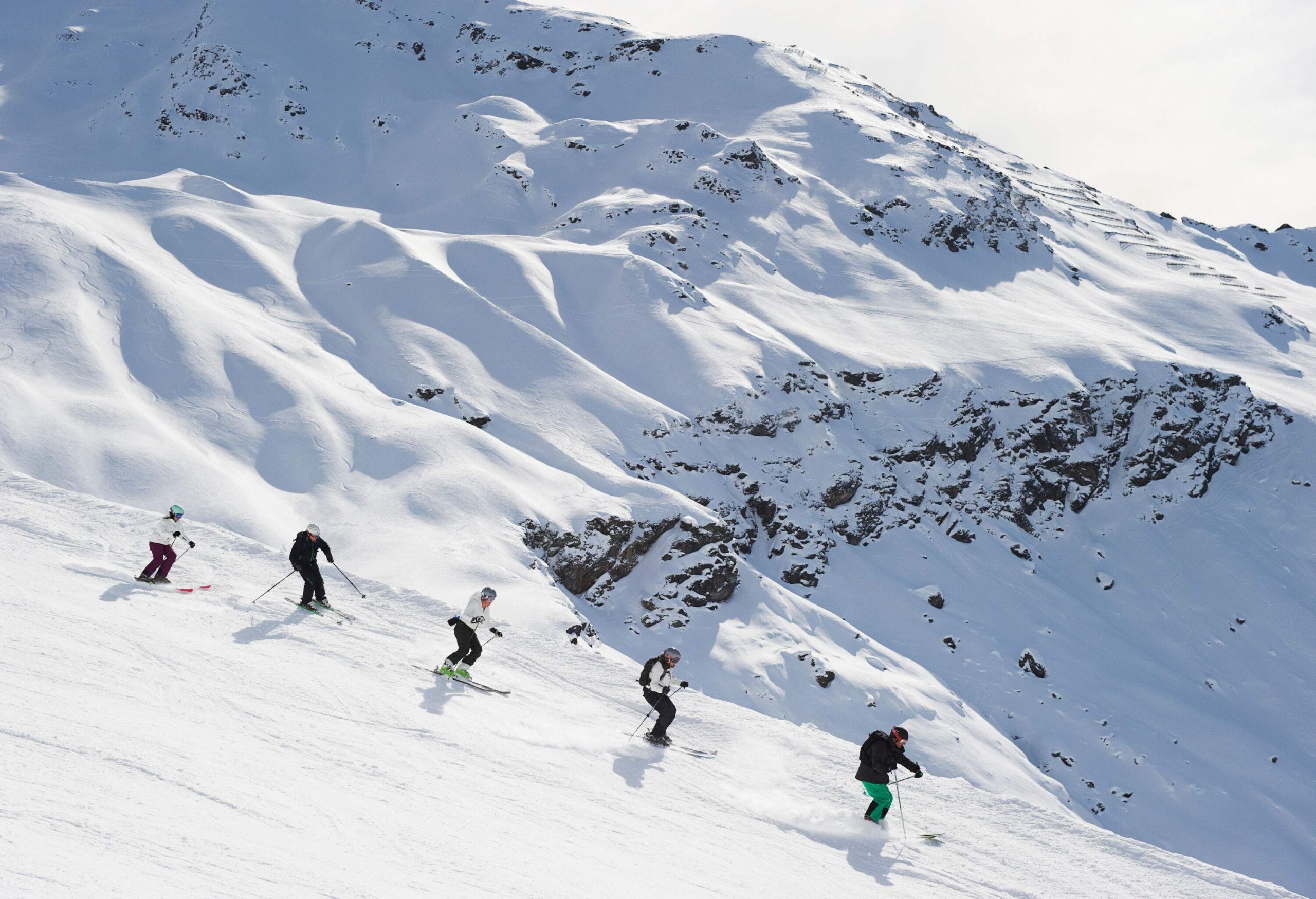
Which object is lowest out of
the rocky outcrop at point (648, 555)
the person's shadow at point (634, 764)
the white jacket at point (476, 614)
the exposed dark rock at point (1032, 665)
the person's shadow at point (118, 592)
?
the exposed dark rock at point (1032, 665)

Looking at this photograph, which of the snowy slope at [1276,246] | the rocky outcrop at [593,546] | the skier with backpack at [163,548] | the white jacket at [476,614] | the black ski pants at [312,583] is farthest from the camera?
the snowy slope at [1276,246]

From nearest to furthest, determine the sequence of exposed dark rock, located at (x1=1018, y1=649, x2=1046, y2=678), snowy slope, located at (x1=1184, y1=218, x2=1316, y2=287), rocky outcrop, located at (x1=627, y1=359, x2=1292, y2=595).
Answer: exposed dark rock, located at (x1=1018, y1=649, x2=1046, y2=678), rocky outcrop, located at (x1=627, y1=359, x2=1292, y2=595), snowy slope, located at (x1=1184, y1=218, x2=1316, y2=287)

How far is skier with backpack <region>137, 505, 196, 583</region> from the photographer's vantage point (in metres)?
13.1

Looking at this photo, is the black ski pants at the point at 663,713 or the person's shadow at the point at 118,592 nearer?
the black ski pants at the point at 663,713

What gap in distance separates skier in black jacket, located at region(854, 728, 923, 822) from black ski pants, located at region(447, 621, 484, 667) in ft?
18.8

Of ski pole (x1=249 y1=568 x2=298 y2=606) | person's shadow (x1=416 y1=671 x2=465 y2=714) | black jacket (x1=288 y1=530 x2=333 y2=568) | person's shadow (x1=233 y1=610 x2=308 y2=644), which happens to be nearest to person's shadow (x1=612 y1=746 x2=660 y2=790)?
person's shadow (x1=416 y1=671 x2=465 y2=714)

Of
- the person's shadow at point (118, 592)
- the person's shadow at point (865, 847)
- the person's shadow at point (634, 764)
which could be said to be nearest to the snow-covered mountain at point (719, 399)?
the person's shadow at point (118, 592)

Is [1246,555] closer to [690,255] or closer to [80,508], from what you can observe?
[690,255]

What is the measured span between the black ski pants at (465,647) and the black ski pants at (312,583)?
298cm

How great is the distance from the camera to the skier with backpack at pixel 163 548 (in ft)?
43.0

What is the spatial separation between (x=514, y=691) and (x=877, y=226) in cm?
4365

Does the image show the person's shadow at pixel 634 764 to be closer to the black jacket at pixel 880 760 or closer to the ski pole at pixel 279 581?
the black jacket at pixel 880 760

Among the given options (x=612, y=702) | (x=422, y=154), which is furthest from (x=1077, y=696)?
(x=422, y=154)

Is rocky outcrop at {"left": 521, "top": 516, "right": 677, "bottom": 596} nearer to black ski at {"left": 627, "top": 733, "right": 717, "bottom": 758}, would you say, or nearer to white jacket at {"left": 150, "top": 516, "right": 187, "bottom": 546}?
white jacket at {"left": 150, "top": 516, "right": 187, "bottom": 546}
